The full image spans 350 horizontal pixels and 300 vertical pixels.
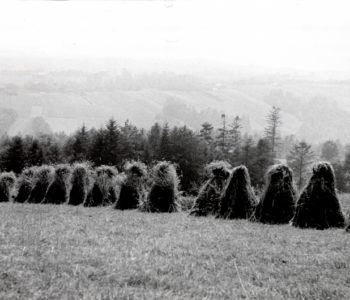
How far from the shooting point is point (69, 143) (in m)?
99.0

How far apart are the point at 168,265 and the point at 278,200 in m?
10.9

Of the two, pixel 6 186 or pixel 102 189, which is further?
pixel 6 186

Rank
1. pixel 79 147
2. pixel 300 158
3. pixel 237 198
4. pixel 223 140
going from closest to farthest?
pixel 237 198
pixel 79 147
pixel 300 158
pixel 223 140

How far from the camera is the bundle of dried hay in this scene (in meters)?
34.8

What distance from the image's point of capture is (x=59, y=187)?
35906 mm

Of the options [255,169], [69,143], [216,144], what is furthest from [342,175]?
[69,143]

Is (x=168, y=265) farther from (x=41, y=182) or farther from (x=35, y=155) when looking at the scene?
(x=35, y=155)

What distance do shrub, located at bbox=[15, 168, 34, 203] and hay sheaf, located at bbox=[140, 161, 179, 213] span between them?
15.5 metres

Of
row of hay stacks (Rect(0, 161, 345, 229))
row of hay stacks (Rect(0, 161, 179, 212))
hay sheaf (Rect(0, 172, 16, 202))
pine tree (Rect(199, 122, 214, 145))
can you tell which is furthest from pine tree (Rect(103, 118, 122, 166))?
row of hay stacks (Rect(0, 161, 345, 229))

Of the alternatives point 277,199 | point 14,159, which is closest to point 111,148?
point 14,159

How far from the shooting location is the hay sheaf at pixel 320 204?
18.1 m

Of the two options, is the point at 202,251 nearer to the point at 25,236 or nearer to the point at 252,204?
the point at 25,236

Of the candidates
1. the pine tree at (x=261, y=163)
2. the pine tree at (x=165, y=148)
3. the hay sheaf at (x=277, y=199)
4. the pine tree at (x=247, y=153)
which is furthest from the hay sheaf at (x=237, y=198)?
the pine tree at (x=247, y=153)

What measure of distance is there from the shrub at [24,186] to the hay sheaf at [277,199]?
2392 centimetres
